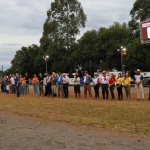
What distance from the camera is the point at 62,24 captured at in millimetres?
64938

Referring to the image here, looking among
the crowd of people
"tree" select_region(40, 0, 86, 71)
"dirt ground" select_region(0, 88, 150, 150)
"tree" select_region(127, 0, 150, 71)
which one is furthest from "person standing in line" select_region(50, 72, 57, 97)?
"tree" select_region(40, 0, 86, 71)

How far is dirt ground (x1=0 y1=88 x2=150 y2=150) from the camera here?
25.2 feet

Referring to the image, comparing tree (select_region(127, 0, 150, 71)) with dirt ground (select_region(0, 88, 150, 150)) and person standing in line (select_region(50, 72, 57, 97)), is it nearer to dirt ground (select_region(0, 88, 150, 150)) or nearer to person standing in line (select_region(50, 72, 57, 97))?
person standing in line (select_region(50, 72, 57, 97))

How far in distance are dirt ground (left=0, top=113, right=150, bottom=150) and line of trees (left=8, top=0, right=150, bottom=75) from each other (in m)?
49.9

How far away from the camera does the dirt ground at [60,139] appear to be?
25.1 feet

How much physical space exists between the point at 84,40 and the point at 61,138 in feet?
203

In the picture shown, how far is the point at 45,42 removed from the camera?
2680 inches

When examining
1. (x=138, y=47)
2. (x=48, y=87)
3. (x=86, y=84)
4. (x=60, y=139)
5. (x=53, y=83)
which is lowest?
(x=60, y=139)

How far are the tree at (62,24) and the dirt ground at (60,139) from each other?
53.7 m

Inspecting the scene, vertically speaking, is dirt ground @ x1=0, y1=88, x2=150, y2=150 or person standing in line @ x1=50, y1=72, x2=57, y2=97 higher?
person standing in line @ x1=50, y1=72, x2=57, y2=97

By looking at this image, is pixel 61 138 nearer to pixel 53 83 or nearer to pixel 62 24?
pixel 53 83

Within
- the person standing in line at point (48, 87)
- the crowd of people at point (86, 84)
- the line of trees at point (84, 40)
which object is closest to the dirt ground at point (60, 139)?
the crowd of people at point (86, 84)

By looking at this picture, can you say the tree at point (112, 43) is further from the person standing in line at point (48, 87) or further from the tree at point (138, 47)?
the person standing in line at point (48, 87)

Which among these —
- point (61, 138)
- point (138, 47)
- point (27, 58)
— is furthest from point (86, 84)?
point (27, 58)
